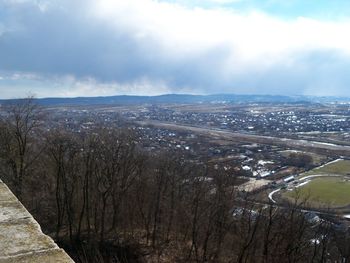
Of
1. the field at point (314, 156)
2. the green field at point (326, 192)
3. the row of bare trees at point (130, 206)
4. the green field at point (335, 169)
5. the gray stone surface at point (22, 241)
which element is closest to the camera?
the gray stone surface at point (22, 241)

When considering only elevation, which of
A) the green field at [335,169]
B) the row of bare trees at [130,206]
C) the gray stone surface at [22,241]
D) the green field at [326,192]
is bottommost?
the green field at [335,169]

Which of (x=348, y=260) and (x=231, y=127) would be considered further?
(x=231, y=127)

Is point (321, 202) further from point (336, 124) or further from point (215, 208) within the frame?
point (336, 124)

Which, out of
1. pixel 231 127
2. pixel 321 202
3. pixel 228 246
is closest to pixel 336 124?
pixel 231 127

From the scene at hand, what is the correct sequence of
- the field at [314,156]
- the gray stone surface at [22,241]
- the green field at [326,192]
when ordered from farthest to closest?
the field at [314,156] → the green field at [326,192] → the gray stone surface at [22,241]

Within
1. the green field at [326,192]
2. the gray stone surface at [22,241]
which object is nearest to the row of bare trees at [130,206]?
the green field at [326,192]

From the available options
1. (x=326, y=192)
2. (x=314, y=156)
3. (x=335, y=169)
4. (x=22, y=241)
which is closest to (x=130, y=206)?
(x=22, y=241)

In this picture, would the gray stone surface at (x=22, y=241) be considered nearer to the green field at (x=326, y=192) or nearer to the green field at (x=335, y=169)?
the green field at (x=326, y=192)
